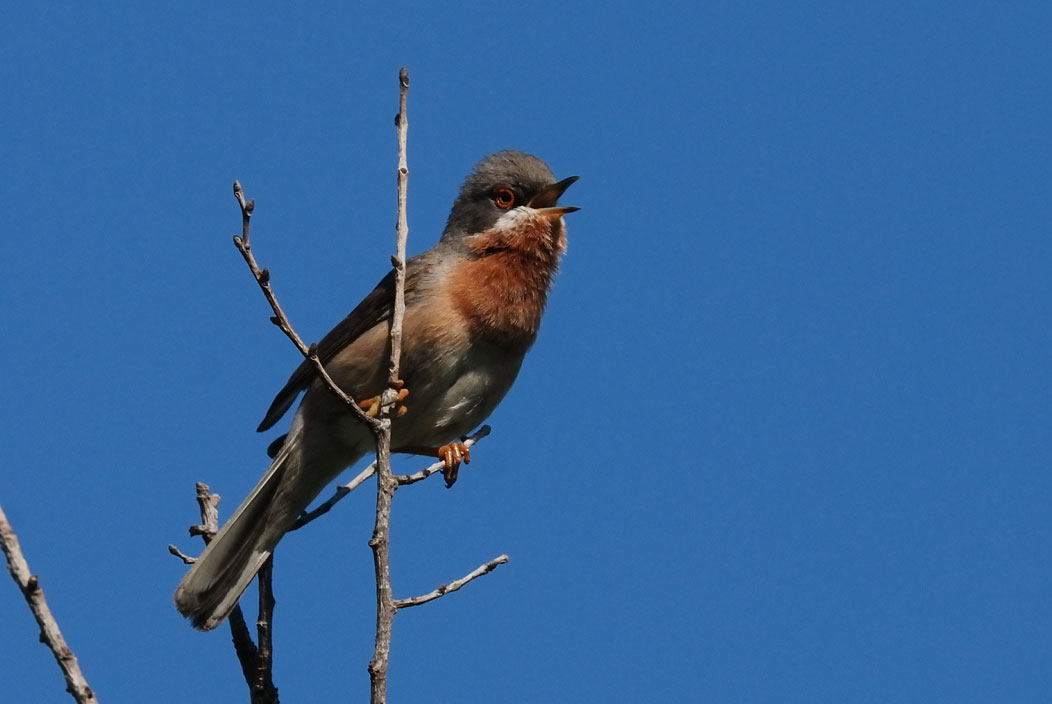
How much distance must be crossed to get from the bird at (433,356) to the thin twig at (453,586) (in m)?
1.49

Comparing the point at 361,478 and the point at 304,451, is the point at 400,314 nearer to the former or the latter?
the point at 361,478

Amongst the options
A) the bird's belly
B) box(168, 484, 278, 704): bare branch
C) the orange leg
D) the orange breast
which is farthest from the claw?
box(168, 484, 278, 704): bare branch

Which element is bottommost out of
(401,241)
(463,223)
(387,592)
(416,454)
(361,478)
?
(387,592)

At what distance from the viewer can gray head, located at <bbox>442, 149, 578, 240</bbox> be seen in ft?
23.6

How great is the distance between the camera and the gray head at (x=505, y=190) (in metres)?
7.20

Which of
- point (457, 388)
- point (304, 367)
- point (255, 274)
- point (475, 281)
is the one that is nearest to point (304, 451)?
point (304, 367)

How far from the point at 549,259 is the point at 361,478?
7.16 feet

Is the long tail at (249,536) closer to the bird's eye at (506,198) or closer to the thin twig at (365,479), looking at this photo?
the thin twig at (365,479)

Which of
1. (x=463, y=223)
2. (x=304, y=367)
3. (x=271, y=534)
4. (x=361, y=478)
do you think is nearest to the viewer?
(x=361, y=478)

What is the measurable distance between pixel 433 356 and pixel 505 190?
1.40m

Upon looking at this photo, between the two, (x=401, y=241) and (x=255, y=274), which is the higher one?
(x=401, y=241)

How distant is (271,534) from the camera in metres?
6.38

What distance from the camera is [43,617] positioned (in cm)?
338

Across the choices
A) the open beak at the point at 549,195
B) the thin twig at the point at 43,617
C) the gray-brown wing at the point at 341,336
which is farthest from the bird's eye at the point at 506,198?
the thin twig at the point at 43,617
